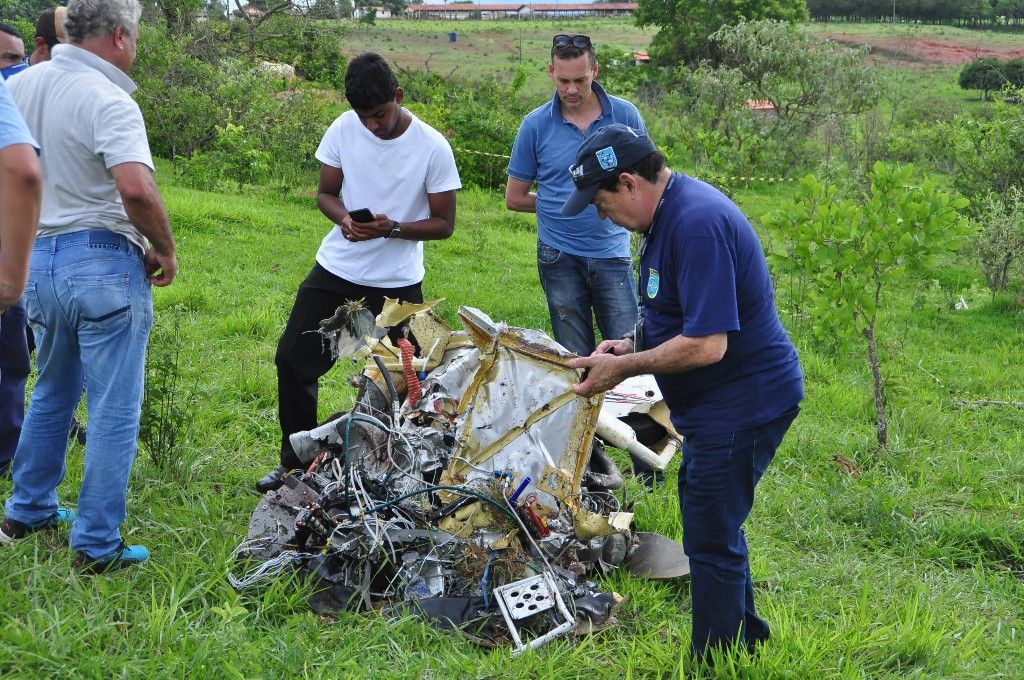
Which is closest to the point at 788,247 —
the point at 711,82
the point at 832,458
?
the point at 832,458

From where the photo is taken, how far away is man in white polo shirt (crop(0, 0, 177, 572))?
3361 mm

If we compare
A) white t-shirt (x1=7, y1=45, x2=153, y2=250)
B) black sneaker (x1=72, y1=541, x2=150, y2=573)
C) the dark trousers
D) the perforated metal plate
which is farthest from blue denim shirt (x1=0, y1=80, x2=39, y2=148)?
the perforated metal plate

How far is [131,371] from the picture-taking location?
3.60 metres

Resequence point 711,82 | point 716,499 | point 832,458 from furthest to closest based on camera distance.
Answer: point 711,82
point 832,458
point 716,499

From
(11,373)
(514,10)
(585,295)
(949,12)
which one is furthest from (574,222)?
(514,10)

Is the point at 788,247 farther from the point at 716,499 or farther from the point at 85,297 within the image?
the point at 85,297

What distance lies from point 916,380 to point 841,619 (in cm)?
411

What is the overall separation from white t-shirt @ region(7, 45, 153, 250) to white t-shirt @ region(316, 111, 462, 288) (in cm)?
129

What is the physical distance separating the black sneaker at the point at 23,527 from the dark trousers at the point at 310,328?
108 cm

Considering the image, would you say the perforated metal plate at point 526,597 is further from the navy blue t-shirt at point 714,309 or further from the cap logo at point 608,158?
the cap logo at point 608,158

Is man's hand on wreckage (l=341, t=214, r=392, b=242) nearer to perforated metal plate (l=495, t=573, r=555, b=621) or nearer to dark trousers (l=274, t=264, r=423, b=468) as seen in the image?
dark trousers (l=274, t=264, r=423, b=468)

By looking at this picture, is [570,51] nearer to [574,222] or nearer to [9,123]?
[574,222]

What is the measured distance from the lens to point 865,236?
5398mm

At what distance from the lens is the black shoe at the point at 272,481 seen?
4.63 meters
